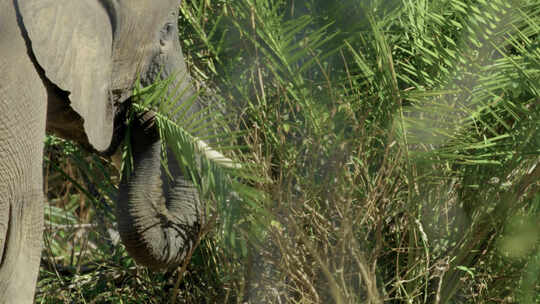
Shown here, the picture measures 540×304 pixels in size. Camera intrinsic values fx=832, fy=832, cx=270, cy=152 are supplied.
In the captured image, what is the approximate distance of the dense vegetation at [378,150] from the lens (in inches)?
56.0

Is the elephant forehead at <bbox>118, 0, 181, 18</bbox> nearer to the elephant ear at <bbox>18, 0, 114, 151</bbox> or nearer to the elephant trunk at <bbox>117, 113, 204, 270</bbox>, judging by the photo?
the elephant ear at <bbox>18, 0, 114, 151</bbox>

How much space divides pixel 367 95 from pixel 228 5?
36 cm

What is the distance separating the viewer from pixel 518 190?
149 cm

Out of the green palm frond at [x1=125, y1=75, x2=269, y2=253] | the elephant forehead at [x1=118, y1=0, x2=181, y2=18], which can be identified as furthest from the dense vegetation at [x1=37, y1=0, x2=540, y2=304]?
the elephant forehead at [x1=118, y1=0, x2=181, y2=18]

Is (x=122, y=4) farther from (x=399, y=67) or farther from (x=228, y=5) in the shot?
(x=399, y=67)

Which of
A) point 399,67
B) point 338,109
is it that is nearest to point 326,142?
point 338,109

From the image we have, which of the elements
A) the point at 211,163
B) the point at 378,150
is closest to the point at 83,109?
the point at 211,163

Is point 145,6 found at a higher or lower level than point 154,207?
higher

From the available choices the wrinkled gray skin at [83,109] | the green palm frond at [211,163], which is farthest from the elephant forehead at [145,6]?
the green palm frond at [211,163]

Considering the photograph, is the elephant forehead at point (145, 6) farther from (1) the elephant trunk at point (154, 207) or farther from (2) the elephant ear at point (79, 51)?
(1) the elephant trunk at point (154, 207)

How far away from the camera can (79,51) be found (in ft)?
4.55

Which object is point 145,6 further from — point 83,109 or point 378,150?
point 378,150

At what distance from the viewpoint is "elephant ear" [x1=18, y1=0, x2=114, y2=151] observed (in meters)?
1.32

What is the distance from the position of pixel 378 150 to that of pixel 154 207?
43cm
